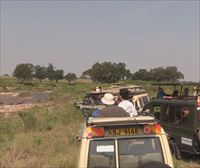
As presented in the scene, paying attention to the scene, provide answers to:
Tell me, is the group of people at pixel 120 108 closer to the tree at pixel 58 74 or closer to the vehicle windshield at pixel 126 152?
the vehicle windshield at pixel 126 152

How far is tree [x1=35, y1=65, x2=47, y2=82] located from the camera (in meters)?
138

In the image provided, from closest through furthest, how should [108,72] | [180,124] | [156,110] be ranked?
[180,124] < [156,110] < [108,72]

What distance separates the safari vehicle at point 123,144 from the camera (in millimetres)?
6129

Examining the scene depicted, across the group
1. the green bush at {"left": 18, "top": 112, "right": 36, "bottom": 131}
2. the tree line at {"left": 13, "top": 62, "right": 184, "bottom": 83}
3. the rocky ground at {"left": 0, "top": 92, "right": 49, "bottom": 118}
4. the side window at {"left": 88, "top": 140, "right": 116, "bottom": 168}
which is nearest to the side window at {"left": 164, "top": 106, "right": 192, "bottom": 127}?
the side window at {"left": 88, "top": 140, "right": 116, "bottom": 168}

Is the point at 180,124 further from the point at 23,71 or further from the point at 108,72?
the point at 23,71

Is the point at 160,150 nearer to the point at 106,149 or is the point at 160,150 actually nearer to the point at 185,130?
the point at 106,149

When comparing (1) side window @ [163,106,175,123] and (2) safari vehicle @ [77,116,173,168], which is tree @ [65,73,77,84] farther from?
(2) safari vehicle @ [77,116,173,168]

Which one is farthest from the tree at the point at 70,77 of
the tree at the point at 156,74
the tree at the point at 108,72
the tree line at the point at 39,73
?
the tree at the point at 156,74

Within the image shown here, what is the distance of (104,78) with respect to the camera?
372 ft

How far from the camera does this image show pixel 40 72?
139 m

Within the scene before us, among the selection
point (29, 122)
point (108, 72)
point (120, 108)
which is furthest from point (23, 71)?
point (120, 108)

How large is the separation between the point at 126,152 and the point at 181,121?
6.87 meters

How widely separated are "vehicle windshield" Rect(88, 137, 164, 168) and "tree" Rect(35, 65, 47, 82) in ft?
433

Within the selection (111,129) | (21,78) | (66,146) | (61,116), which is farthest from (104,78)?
(111,129)
